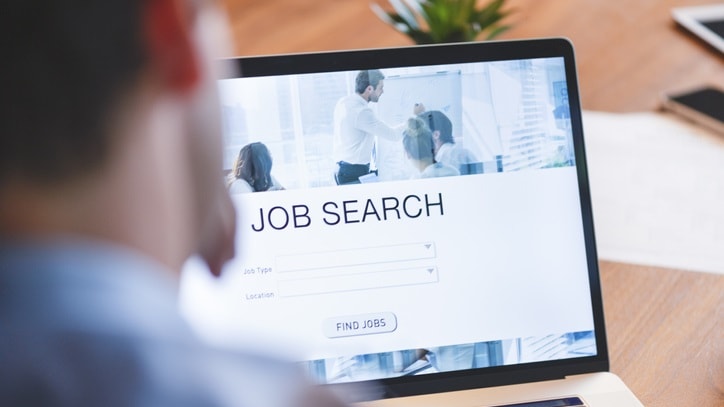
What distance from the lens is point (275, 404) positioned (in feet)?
1.14

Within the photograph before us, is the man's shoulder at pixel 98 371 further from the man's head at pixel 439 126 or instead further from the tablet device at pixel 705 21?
the tablet device at pixel 705 21

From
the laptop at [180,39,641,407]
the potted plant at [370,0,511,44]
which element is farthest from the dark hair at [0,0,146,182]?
the potted plant at [370,0,511,44]

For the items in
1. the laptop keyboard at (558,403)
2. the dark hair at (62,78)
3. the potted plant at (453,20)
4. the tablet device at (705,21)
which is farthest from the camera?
the tablet device at (705,21)

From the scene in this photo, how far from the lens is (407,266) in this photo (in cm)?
79

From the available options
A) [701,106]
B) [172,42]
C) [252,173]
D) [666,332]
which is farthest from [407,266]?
[701,106]

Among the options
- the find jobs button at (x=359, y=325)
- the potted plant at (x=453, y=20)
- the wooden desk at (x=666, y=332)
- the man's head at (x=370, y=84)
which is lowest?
the wooden desk at (x=666, y=332)

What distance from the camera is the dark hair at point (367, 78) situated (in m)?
0.80

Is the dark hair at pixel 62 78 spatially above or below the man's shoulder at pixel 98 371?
above

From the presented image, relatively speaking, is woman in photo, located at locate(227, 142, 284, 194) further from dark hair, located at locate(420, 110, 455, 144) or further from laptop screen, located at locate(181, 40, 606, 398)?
dark hair, located at locate(420, 110, 455, 144)

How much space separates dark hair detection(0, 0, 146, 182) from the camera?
314mm

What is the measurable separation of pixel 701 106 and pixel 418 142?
0.67 meters

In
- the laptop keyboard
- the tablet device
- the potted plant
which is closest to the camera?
the laptop keyboard

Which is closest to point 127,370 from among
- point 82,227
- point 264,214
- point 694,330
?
point 82,227

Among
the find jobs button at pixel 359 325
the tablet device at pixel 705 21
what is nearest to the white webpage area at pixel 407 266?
the find jobs button at pixel 359 325
